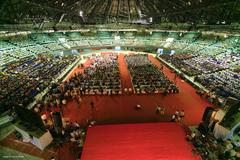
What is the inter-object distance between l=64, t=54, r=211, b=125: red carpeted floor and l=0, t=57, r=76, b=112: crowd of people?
5.29 m

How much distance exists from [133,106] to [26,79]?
54.8 ft

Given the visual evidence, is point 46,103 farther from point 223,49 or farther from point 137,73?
point 223,49

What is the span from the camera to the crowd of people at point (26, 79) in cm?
2105

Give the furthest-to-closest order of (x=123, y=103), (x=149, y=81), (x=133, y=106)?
(x=149, y=81)
(x=123, y=103)
(x=133, y=106)

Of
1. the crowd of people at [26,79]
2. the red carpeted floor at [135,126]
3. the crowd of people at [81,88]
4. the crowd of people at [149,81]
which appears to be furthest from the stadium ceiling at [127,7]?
the red carpeted floor at [135,126]

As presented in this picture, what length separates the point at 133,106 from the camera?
2169cm

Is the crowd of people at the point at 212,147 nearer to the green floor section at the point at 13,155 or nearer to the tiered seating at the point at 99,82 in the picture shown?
the tiered seating at the point at 99,82

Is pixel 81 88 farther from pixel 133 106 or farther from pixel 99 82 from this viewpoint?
pixel 133 106

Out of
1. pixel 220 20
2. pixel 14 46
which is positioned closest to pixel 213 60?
pixel 220 20

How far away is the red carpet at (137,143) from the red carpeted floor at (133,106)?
1.91m

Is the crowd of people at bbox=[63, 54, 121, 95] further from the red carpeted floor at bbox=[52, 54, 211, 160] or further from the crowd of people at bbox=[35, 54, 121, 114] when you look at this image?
the red carpeted floor at bbox=[52, 54, 211, 160]

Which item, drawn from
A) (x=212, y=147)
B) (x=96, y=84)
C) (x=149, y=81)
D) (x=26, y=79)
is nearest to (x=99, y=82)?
(x=96, y=84)

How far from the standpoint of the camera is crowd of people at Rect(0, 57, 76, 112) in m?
21.1

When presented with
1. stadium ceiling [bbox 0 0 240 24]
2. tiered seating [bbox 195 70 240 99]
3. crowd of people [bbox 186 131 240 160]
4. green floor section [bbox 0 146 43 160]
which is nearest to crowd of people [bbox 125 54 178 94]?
tiered seating [bbox 195 70 240 99]
